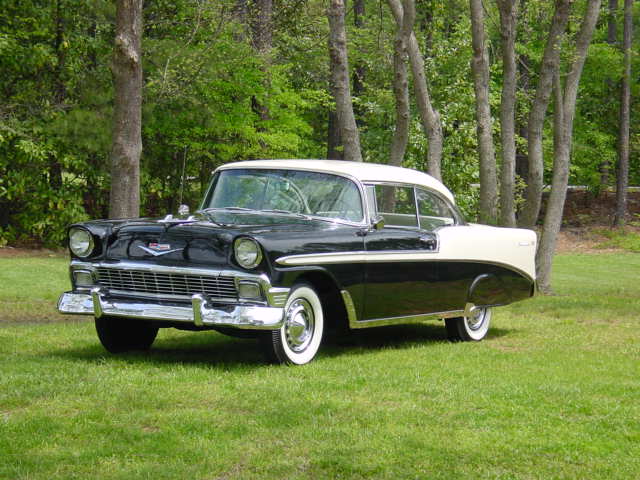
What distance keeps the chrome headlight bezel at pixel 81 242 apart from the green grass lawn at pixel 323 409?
35.4 inches

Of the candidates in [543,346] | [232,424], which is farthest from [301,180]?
[232,424]

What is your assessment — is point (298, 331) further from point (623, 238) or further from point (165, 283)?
point (623, 238)

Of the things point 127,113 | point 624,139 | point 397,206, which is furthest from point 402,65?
point 624,139

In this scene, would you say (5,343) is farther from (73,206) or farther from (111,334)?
(73,206)

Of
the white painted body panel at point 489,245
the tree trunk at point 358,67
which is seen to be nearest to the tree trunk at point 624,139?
the tree trunk at point 358,67

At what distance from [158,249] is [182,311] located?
0.57 meters

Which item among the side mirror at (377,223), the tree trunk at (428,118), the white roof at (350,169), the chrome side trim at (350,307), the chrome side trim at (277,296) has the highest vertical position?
the tree trunk at (428,118)

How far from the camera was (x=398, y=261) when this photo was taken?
941cm

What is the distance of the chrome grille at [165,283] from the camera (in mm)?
8133

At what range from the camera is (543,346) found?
1018cm

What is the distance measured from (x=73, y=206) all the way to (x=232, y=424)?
765 inches

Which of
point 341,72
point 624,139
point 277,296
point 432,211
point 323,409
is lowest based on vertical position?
point 323,409

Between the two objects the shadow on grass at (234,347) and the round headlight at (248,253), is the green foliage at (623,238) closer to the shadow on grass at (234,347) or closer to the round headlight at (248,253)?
the shadow on grass at (234,347)

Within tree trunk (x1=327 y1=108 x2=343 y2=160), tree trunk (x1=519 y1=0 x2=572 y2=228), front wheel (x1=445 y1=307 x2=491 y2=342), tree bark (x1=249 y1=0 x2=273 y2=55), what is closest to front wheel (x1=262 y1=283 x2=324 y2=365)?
front wheel (x1=445 y1=307 x2=491 y2=342)
